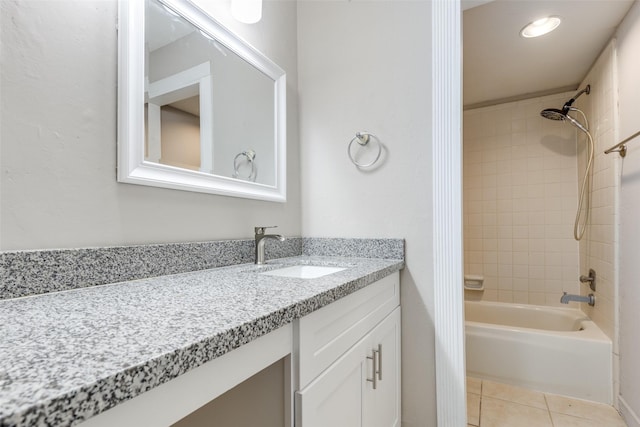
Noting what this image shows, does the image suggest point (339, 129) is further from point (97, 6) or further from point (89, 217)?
point (89, 217)

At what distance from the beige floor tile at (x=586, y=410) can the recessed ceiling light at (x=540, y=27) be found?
7.02ft

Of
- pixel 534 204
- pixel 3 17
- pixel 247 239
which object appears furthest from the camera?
pixel 534 204

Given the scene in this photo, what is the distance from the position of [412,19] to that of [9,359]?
1.71 meters

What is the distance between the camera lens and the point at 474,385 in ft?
6.54

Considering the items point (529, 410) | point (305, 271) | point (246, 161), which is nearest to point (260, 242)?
point (305, 271)

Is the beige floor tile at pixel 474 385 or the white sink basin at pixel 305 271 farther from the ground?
the white sink basin at pixel 305 271

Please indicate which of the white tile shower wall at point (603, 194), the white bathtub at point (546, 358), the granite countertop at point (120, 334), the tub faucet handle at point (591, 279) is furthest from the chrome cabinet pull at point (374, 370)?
the tub faucet handle at point (591, 279)

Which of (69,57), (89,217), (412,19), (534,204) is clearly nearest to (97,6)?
(69,57)

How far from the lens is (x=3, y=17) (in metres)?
0.69

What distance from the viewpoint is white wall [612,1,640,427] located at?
1565 millimetres

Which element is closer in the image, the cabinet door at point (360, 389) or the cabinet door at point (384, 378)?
the cabinet door at point (360, 389)

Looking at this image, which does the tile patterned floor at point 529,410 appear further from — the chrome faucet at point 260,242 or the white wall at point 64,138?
the white wall at point 64,138

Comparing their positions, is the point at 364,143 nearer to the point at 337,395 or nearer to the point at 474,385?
the point at 337,395

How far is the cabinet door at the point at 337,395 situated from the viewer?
0.70m
